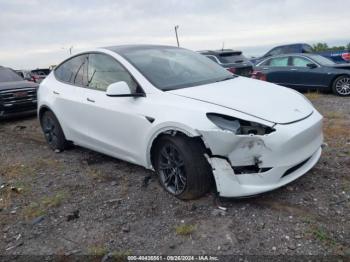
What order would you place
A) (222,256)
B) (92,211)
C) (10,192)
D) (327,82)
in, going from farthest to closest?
1. (327,82)
2. (10,192)
3. (92,211)
4. (222,256)

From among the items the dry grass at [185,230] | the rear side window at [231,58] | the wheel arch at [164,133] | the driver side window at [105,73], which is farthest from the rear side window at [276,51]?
the dry grass at [185,230]

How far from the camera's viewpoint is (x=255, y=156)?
325 cm

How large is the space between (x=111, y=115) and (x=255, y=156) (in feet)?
6.05

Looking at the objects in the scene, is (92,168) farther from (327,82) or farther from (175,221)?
(327,82)

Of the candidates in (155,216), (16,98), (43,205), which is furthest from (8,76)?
(155,216)

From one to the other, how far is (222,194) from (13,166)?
3.50 m

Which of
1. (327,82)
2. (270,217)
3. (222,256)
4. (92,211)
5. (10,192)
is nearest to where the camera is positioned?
(222,256)

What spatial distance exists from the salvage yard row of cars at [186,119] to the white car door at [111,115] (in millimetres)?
12

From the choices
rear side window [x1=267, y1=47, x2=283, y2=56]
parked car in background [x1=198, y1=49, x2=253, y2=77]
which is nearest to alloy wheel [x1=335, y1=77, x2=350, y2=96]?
parked car in background [x1=198, y1=49, x2=253, y2=77]

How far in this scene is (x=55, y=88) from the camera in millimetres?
5465

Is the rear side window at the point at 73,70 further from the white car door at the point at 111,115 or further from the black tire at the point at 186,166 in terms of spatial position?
the black tire at the point at 186,166

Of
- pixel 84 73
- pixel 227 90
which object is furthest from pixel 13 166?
pixel 227 90

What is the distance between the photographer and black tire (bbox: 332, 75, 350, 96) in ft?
32.3

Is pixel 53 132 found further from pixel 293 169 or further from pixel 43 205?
pixel 293 169
